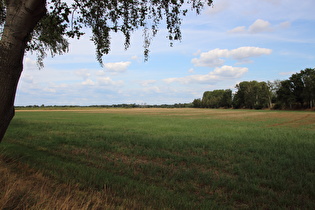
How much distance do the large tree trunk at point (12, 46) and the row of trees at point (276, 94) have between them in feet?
324

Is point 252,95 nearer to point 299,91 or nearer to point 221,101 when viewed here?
point 299,91

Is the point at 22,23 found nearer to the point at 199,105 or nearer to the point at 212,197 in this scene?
the point at 212,197

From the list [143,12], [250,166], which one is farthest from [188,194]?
[143,12]

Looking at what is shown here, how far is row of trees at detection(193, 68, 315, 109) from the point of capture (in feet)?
275

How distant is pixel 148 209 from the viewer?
3848 mm

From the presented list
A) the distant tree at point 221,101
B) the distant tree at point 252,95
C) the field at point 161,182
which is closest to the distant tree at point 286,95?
the distant tree at point 252,95

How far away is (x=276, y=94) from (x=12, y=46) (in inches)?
4876

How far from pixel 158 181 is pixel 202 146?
21.3 ft

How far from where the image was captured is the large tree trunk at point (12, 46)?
12.0 ft

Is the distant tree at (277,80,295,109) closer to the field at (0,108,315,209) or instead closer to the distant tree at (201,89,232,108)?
the distant tree at (201,89,232,108)

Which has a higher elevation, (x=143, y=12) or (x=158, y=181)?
(x=143, y=12)

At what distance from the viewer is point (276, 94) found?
106812 mm

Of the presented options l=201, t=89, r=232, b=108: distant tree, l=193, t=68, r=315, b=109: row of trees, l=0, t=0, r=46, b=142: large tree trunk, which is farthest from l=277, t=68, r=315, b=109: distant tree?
l=0, t=0, r=46, b=142: large tree trunk

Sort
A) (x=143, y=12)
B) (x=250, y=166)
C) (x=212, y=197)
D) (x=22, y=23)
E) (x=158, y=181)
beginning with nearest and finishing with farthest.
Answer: (x=22, y=23), (x=212, y=197), (x=143, y=12), (x=158, y=181), (x=250, y=166)
